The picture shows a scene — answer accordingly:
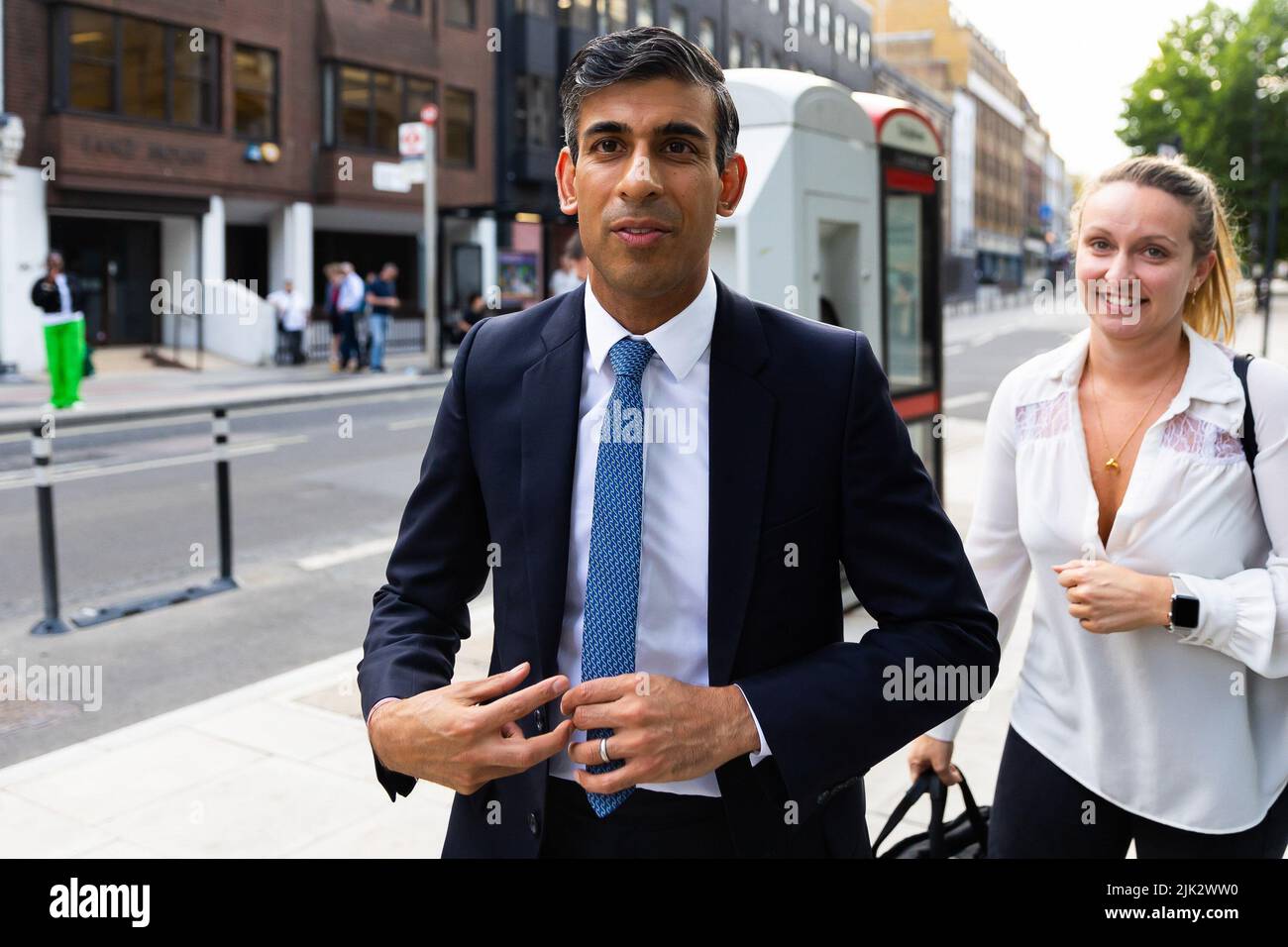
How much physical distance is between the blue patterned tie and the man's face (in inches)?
5.6

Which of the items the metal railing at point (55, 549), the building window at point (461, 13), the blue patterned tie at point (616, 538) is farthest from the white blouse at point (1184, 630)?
the building window at point (461, 13)

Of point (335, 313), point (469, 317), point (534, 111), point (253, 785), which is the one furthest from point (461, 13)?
point (253, 785)

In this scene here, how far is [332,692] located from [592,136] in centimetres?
448

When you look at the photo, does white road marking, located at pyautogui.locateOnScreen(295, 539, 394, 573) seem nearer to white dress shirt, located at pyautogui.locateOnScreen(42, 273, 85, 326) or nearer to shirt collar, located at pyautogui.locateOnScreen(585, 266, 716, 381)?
shirt collar, located at pyautogui.locateOnScreen(585, 266, 716, 381)

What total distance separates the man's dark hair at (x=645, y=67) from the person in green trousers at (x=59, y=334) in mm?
15873

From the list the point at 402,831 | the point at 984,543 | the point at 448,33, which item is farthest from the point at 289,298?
the point at 984,543

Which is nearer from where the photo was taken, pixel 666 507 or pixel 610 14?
pixel 666 507

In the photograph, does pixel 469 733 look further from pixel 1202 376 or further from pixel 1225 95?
pixel 1225 95

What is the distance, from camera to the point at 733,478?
172 centimetres

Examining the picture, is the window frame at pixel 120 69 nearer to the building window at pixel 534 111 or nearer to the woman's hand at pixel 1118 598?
the building window at pixel 534 111

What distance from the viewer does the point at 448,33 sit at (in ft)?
99.2

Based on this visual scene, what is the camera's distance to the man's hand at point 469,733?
1552 mm

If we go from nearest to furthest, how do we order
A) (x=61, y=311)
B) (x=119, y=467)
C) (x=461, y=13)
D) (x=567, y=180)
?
(x=567, y=180) → (x=119, y=467) → (x=61, y=311) → (x=461, y=13)

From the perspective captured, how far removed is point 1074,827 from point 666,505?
117cm
